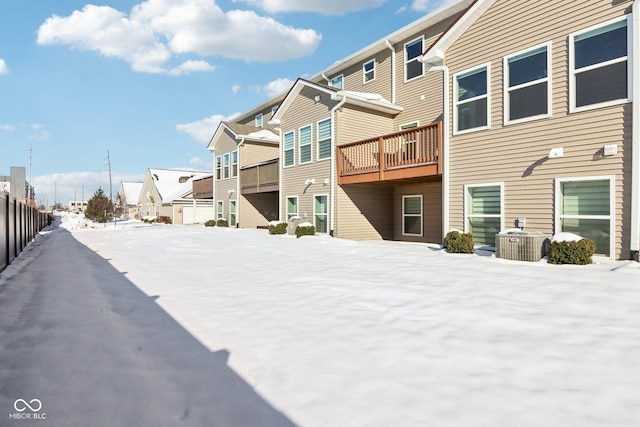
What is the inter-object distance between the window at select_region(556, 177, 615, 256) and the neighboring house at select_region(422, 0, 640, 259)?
A: 0.02 meters

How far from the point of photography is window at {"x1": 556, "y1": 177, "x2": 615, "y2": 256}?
→ 7.54 metres

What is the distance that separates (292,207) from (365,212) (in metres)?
4.00

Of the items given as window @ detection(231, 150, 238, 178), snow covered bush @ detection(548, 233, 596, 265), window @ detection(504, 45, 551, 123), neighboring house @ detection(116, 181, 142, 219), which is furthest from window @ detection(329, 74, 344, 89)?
neighboring house @ detection(116, 181, 142, 219)

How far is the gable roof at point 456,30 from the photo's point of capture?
31.9 ft

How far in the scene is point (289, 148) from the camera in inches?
676

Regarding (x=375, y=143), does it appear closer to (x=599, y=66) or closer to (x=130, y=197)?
(x=599, y=66)

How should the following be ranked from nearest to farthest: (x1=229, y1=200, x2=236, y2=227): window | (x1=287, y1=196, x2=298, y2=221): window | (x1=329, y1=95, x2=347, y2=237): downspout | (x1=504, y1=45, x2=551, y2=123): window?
1. (x1=504, y1=45, x2=551, y2=123): window
2. (x1=329, y1=95, x2=347, y2=237): downspout
3. (x1=287, y1=196, x2=298, y2=221): window
4. (x1=229, y1=200, x2=236, y2=227): window

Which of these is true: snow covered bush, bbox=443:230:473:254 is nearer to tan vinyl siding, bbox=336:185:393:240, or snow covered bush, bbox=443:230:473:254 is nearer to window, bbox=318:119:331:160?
tan vinyl siding, bbox=336:185:393:240

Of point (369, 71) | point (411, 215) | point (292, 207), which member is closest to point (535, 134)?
point (411, 215)

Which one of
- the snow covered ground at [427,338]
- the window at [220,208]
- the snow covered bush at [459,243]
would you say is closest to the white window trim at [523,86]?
the snow covered bush at [459,243]

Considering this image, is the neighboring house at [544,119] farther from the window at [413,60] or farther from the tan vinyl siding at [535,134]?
the window at [413,60]

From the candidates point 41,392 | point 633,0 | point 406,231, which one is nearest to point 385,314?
point 41,392

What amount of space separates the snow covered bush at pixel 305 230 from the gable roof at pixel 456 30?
292 inches

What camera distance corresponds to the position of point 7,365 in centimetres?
322
